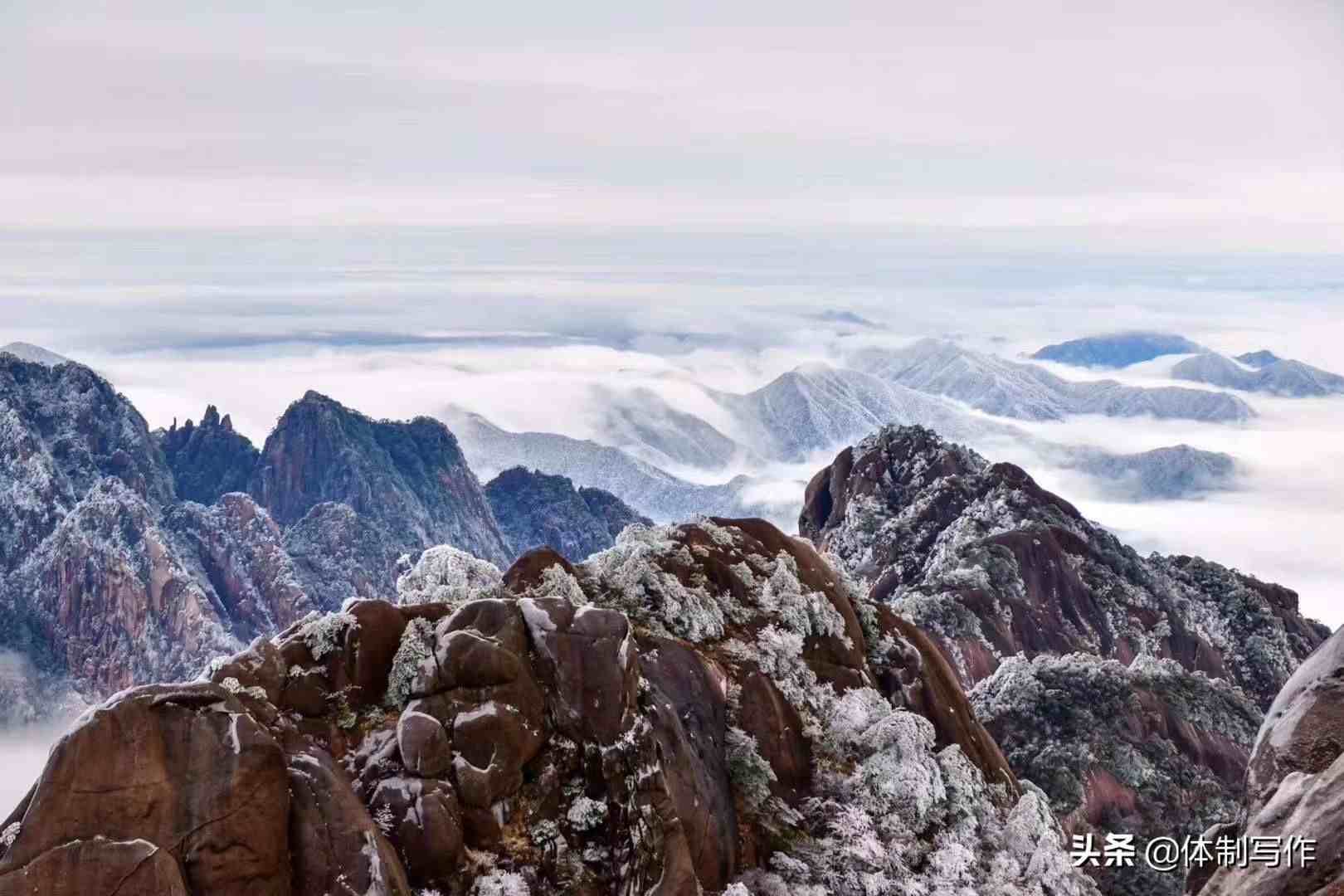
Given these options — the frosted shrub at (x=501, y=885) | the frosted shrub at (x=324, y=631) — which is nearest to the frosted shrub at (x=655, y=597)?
the frosted shrub at (x=324, y=631)

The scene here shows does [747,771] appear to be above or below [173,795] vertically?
below

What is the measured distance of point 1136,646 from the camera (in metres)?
116

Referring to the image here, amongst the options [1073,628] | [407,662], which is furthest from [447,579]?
[1073,628]

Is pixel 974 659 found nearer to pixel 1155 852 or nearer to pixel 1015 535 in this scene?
pixel 1015 535

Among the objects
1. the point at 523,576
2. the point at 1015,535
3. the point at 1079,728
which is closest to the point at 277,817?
the point at 523,576

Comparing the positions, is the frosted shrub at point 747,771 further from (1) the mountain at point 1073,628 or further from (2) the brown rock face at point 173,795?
(1) the mountain at point 1073,628

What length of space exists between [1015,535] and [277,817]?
93826 millimetres

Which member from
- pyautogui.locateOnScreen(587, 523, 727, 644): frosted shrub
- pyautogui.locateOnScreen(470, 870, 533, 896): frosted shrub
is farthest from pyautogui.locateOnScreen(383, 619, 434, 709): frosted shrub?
pyautogui.locateOnScreen(587, 523, 727, 644): frosted shrub

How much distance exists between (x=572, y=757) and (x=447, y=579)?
8297 millimetres

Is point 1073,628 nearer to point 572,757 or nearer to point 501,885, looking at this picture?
point 572,757

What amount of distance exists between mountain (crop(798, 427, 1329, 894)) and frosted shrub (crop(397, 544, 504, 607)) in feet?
Result: 76.2

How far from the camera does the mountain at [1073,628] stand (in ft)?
260

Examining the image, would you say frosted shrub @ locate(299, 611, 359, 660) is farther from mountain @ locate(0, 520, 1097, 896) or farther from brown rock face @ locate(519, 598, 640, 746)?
brown rock face @ locate(519, 598, 640, 746)

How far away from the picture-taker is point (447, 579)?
44.5m
